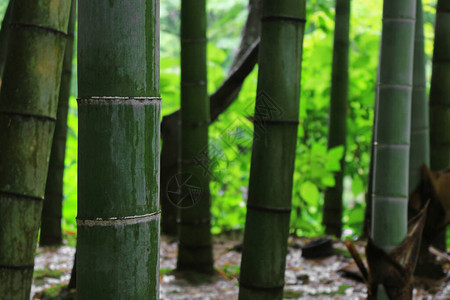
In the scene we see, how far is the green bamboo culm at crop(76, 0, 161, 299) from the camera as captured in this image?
2.77ft

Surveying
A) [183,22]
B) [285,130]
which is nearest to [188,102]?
[183,22]

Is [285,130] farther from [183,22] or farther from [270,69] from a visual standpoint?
[183,22]

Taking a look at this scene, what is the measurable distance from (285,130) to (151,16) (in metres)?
0.60

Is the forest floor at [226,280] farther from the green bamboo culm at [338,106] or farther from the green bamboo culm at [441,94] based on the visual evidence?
the green bamboo culm at [441,94]

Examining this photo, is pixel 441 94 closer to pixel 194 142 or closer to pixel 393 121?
pixel 393 121

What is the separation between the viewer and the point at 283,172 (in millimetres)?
1392

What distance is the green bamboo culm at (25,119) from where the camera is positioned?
144 cm

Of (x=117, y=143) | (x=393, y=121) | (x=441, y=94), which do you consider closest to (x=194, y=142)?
(x=393, y=121)

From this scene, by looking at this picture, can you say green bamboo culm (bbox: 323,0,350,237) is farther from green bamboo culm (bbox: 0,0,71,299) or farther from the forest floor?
green bamboo culm (bbox: 0,0,71,299)

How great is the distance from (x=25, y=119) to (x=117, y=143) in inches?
27.1

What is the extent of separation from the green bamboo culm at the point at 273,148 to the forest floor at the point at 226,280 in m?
0.82

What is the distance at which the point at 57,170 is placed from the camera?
2789mm

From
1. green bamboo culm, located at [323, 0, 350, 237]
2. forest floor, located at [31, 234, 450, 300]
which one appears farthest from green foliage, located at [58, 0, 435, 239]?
forest floor, located at [31, 234, 450, 300]

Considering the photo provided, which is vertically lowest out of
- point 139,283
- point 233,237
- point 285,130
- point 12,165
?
point 233,237
